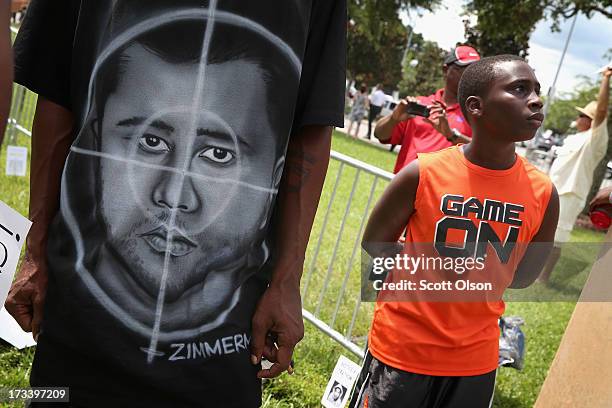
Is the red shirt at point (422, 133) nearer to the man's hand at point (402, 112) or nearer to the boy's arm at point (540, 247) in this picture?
the man's hand at point (402, 112)

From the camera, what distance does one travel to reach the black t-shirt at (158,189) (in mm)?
1208

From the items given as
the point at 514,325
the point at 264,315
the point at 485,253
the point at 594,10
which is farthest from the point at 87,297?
the point at 594,10

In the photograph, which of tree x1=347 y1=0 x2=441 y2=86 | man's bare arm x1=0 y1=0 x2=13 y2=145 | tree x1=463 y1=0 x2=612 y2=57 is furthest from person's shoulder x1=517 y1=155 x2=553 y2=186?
tree x1=463 y1=0 x2=612 y2=57

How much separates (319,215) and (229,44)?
6206 millimetres

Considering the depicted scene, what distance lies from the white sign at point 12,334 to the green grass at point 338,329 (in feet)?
0.14

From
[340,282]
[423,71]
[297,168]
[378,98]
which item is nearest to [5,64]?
[297,168]

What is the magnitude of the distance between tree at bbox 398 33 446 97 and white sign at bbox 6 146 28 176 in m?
40.6

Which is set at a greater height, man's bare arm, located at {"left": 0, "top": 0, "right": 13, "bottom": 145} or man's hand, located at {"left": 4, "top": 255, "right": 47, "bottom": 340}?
man's bare arm, located at {"left": 0, "top": 0, "right": 13, "bottom": 145}

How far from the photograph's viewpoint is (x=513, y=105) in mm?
2096

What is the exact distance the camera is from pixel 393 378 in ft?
6.98

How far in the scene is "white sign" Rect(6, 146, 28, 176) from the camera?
19.7 ft

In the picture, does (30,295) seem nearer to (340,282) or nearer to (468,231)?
(468,231)

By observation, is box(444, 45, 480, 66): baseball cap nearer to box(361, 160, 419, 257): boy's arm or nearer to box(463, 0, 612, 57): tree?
box(361, 160, 419, 257): boy's arm

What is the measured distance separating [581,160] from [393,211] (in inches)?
195
